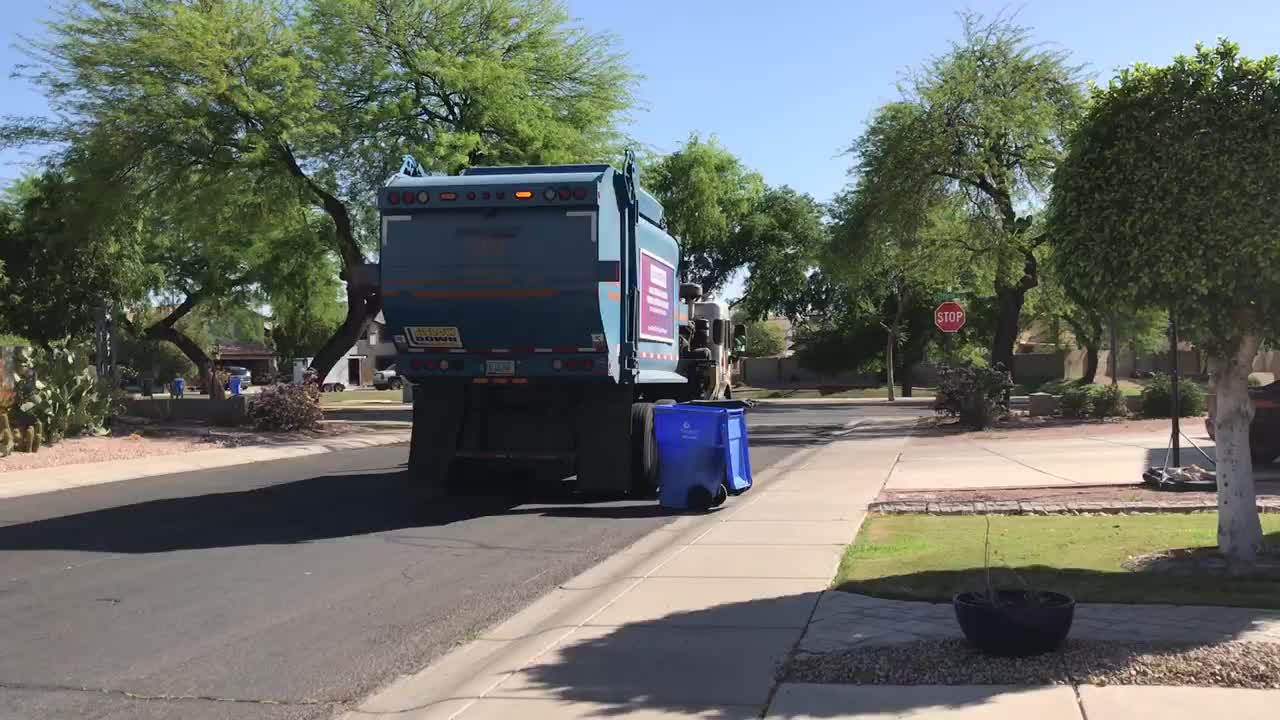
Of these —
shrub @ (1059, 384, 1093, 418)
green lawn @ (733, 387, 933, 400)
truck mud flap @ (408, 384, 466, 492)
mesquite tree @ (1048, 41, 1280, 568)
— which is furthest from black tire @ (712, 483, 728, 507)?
green lawn @ (733, 387, 933, 400)

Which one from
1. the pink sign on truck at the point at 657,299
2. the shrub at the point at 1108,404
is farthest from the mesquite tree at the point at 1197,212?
the shrub at the point at 1108,404

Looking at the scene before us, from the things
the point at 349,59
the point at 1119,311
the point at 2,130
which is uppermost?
the point at 349,59

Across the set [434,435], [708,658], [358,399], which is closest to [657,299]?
[434,435]

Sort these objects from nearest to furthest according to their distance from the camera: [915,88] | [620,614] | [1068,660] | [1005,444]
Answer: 1. [1068,660]
2. [620,614]
3. [1005,444]
4. [915,88]

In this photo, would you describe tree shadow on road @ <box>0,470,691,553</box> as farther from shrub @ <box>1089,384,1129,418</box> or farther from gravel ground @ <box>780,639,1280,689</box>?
shrub @ <box>1089,384,1129,418</box>

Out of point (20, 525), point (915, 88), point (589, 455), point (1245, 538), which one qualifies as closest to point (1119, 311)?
point (1245, 538)

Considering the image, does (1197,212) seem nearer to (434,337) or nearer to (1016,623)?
(1016,623)

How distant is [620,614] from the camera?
7434 millimetres

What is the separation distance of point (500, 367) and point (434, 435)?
1.22 metres

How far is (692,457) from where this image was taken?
43.4 feet

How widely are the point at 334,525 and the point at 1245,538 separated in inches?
350

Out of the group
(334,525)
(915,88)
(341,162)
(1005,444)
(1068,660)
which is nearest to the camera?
(1068,660)

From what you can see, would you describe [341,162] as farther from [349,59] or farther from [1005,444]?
[1005,444]

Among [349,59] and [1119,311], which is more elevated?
[349,59]
